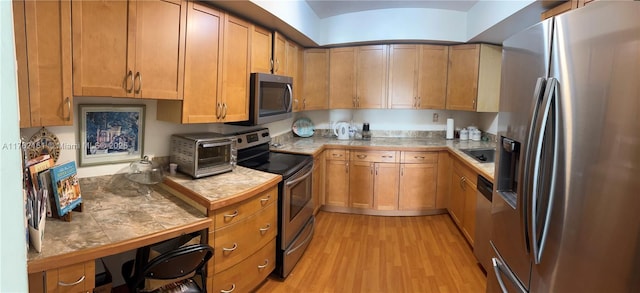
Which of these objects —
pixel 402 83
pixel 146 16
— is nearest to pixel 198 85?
pixel 146 16

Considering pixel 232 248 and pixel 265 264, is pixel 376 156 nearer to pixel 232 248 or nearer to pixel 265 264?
pixel 265 264

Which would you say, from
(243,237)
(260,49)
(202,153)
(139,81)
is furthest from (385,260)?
(139,81)

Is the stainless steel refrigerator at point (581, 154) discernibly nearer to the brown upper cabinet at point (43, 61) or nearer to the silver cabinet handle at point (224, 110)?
the silver cabinet handle at point (224, 110)

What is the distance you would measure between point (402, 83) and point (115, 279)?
343 cm

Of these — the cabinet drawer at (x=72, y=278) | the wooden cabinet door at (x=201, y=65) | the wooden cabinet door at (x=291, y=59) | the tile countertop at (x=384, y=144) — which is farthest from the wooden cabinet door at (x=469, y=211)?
the cabinet drawer at (x=72, y=278)

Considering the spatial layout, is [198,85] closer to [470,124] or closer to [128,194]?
[128,194]

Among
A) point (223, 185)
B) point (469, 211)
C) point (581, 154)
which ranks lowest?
point (469, 211)

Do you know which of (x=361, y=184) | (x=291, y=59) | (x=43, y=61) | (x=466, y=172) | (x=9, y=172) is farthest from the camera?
(x=361, y=184)

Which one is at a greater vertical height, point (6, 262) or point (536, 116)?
point (536, 116)

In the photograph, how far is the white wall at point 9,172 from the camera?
401mm

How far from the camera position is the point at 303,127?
4.48 metres

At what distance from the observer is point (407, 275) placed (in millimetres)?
2672

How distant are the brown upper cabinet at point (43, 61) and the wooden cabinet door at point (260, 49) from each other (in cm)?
138

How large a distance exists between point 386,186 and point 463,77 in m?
1.58
